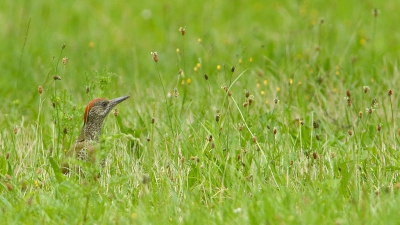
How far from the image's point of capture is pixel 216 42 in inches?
405

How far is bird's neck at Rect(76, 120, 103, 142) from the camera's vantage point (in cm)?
639

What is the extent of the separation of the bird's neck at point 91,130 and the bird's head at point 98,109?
0.05 m

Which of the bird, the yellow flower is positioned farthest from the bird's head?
the yellow flower

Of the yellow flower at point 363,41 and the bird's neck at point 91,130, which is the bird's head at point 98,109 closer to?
the bird's neck at point 91,130

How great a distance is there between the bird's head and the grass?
10 centimetres

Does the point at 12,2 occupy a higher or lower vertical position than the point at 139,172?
higher

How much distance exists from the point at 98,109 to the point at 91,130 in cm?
20

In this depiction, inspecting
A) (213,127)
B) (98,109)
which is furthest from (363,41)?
(98,109)

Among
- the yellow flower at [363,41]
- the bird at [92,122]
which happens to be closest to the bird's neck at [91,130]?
the bird at [92,122]

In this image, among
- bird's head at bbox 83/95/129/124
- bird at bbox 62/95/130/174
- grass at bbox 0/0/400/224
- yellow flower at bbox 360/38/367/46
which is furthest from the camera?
yellow flower at bbox 360/38/367/46

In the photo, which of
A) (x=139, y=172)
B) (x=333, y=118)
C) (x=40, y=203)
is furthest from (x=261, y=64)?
(x=40, y=203)

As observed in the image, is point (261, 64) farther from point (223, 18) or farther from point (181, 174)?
point (181, 174)

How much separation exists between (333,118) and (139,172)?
7.01 ft

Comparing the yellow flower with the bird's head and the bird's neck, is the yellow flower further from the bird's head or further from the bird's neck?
the bird's neck
